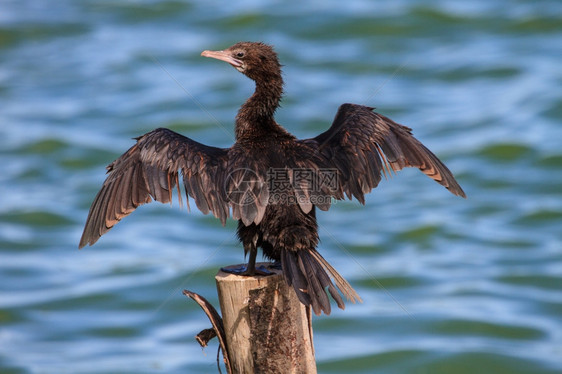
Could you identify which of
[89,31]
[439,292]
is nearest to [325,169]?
[439,292]

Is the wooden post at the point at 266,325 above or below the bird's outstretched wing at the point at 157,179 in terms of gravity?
below

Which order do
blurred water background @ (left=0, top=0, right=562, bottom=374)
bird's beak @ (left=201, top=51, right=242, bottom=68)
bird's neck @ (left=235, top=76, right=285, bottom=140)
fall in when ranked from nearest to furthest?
1. bird's neck @ (left=235, top=76, right=285, bottom=140)
2. bird's beak @ (left=201, top=51, right=242, bottom=68)
3. blurred water background @ (left=0, top=0, right=562, bottom=374)

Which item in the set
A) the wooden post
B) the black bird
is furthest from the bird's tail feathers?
the wooden post

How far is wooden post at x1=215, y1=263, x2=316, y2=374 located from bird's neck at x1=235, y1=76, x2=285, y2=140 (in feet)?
4.34

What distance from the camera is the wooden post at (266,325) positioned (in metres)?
5.05

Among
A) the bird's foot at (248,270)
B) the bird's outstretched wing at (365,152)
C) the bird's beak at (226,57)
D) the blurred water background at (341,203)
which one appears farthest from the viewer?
the blurred water background at (341,203)

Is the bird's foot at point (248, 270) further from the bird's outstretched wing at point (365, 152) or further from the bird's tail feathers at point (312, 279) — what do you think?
the bird's outstretched wing at point (365, 152)

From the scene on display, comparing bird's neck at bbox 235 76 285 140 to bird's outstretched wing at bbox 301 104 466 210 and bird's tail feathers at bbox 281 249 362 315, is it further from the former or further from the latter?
bird's tail feathers at bbox 281 249 362 315

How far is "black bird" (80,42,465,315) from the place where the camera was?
5336 mm

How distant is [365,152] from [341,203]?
34.7 ft

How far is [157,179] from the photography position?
577 cm

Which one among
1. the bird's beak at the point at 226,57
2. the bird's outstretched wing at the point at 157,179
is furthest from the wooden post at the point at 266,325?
the bird's beak at the point at 226,57

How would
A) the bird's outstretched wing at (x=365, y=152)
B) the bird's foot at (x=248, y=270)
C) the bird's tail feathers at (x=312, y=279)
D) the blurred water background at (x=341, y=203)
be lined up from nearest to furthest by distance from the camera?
the bird's tail feathers at (x=312, y=279) → the bird's foot at (x=248, y=270) → the bird's outstretched wing at (x=365, y=152) → the blurred water background at (x=341, y=203)

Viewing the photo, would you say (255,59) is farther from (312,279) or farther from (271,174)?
A: (312,279)
